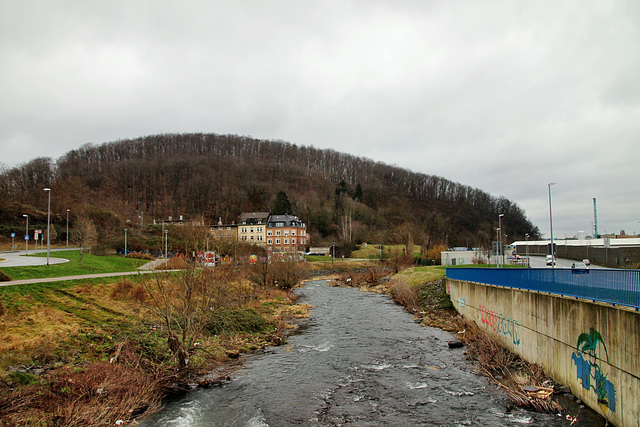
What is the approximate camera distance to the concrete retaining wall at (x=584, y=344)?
10.3 m

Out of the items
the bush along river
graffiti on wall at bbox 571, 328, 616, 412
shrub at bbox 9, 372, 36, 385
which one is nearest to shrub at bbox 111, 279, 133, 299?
the bush along river

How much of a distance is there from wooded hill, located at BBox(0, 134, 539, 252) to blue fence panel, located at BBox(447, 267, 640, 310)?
88.5 m

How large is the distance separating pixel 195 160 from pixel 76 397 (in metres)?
163

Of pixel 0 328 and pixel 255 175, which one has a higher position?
pixel 255 175

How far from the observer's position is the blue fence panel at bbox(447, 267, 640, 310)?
11.2 m

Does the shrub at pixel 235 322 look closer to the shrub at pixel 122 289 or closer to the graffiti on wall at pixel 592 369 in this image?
the shrub at pixel 122 289

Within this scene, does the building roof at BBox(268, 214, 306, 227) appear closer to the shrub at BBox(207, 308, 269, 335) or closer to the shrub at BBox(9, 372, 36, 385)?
the shrub at BBox(207, 308, 269, 335)

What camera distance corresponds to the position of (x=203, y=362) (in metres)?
17.1

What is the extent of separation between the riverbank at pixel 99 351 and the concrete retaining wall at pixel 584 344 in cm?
1257

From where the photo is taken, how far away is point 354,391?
1511cm

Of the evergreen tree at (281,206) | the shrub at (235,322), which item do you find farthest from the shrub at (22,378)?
the evergreen tree at (281,206)

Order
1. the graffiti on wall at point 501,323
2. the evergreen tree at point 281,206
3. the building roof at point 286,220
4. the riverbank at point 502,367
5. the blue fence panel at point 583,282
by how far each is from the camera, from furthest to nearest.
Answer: the evergreen tree at point 281,206 → the building roof at point 286,220 → the graffiti on wall at point 501,323 → the riverbank at point 502,367 → the blue fence panel at point 583,282

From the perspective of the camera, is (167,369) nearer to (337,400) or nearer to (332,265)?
(337,400)

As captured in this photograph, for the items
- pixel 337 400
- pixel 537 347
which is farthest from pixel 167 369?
pixel 537 347
